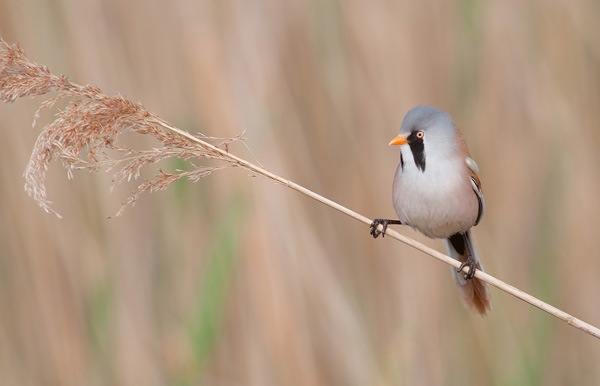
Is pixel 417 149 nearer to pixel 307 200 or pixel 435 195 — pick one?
pixel 435 195

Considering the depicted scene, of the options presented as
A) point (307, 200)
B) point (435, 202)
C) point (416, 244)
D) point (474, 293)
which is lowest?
point (416, 244)

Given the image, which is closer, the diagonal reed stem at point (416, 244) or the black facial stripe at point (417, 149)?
the diagonal reed stem at point (416, 244)

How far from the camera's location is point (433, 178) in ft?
6.29

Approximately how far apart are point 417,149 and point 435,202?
0.15 metres

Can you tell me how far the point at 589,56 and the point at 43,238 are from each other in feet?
6.87

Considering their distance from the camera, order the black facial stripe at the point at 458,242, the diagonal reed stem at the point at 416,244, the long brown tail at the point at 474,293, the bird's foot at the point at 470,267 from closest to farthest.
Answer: the diagonal reed stem at the point at 416,244, the bird's foot at the point at 470,267, the long brown tail at the point at 474,293, the black facial stripe at the point at 458,242

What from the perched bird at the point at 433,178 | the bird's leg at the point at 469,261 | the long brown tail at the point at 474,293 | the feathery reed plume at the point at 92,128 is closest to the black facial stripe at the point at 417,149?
the perched bird at the point at 433,178

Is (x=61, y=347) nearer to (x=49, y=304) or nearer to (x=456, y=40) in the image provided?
(x=49, y=304)

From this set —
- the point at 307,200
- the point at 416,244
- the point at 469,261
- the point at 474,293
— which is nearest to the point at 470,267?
the point at 469,261

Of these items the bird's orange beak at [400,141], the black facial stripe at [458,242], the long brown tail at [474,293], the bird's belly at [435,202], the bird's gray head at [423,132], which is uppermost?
the bird's gray head at [423,132]

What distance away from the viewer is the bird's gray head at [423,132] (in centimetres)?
189

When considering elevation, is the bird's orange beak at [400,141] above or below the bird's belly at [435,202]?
above

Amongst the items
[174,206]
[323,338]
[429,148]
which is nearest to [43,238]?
[174,206]

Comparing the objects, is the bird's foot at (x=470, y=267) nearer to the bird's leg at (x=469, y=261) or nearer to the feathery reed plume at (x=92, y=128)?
the bird's leg at (x=469, y=261)
